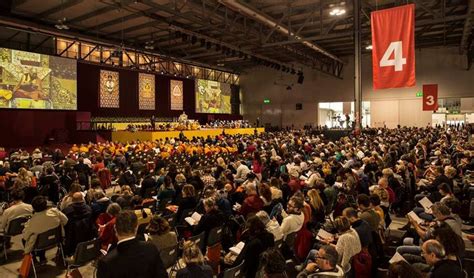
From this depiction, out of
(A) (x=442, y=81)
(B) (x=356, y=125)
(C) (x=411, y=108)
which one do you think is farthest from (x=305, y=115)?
(B) (x=356, y=125)

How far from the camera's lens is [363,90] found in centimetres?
2836

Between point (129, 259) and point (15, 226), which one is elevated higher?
point (129, 259)

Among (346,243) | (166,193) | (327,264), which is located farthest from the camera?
(166,193)

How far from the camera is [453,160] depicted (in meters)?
9.85

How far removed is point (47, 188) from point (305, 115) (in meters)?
26.0

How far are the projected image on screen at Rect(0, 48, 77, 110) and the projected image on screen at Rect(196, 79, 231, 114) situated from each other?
10716 millimetres

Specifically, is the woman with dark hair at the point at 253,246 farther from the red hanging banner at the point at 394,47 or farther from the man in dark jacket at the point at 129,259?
the red hanging banner at the point at 394,47

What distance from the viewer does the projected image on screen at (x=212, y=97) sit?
91.0 feet

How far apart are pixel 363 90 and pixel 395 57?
20.4m

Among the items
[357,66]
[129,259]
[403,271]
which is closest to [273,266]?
[403,271]

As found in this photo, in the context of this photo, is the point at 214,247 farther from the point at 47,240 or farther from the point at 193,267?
the point at 47,240

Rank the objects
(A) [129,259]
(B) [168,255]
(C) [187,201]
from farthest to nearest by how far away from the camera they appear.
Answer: (C) [187,201] < (B) [168,255] < (A) [129,259]

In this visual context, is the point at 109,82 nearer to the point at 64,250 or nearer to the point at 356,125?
the point at 356,125

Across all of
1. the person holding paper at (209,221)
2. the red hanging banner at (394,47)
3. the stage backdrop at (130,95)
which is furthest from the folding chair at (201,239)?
the stage backdrop at (130,95)
